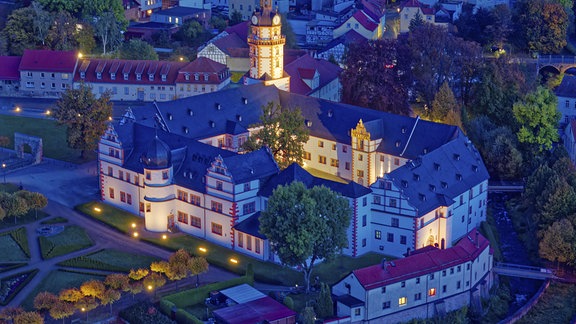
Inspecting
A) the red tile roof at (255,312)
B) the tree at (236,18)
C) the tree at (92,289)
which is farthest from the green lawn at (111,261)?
the tree at (236,18)

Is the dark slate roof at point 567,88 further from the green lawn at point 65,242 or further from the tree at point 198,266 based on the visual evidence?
the green lawn at point 65,242

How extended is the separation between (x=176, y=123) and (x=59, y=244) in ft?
61.4

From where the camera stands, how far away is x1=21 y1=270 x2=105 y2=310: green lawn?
293ft

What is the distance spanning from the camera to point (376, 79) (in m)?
123

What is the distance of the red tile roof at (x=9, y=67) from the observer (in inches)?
Result: 5650

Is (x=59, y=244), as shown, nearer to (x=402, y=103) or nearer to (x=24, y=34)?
(x=402, y=103)

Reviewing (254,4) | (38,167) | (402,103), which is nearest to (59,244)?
(38,167)

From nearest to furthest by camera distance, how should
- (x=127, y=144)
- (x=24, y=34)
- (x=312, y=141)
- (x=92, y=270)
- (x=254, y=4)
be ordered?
(x=92, y=270), (x=127, y=144), (x=312, y=141), (x=24, y=34), (x=254, y=4)

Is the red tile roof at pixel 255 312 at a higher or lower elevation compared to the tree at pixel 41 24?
lower

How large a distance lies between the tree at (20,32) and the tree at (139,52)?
12599 millimetres

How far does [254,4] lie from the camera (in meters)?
186

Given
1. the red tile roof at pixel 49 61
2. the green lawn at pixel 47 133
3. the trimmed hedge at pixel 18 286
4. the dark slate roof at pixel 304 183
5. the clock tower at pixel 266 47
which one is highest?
the clock tower at pixel 266 47

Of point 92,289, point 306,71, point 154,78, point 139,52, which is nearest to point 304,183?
point 92,289

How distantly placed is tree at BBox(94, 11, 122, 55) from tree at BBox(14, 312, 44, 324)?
78.1 metres
